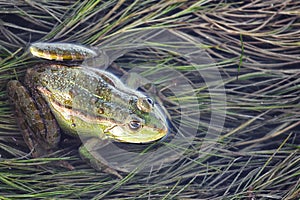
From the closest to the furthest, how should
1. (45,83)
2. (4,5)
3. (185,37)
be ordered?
(45,83)
(4,5)
(185,37)

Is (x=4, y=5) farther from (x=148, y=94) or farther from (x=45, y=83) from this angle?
(x=148, y=94)

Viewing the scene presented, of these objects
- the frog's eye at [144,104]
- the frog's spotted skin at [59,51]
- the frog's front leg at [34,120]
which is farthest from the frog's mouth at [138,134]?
the frog's spotted skin at [59,51]

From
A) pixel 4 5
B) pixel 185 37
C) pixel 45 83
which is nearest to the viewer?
pixel 45 83

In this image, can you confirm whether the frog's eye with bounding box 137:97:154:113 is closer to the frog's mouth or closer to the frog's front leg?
the frog's mouth

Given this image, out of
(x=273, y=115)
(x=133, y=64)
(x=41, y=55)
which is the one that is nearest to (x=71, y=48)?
(x=41, y=55)

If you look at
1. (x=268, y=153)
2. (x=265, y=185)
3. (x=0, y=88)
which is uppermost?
(x=0, y=88)

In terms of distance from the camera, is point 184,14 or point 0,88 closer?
point 0,88

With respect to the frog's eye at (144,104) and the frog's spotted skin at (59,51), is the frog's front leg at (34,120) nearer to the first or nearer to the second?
the frog's spotted skin at (59,51)

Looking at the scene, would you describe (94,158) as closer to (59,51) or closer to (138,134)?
Answer: (138,134)
